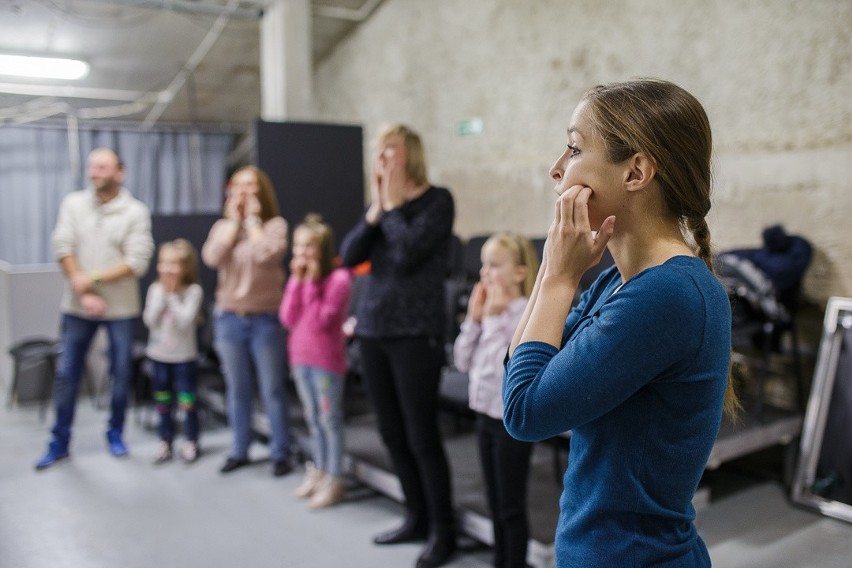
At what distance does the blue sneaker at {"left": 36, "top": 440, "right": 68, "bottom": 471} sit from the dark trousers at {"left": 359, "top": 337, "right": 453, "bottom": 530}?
2.15m

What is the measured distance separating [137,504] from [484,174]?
3.49 meters

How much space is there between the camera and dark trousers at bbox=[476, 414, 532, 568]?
7.71 ft

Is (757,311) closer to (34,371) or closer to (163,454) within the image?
(163,454)

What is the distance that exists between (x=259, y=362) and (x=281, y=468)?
56 cm

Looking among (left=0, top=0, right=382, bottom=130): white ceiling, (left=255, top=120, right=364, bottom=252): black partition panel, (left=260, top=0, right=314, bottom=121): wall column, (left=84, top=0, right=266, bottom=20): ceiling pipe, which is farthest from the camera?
(left=260, top=0, right=314, bottom=121): wall column

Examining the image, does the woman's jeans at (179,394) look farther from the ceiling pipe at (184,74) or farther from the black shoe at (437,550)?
the ceiling pipe at (184,74)

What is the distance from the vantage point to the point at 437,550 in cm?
265

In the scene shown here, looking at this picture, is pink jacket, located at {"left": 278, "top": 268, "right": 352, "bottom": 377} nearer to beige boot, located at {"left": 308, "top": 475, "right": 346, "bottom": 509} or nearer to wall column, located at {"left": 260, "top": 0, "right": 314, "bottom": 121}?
beige boot, located at {"left": 308, "top": 475, "right": 346, "bottom": 509}

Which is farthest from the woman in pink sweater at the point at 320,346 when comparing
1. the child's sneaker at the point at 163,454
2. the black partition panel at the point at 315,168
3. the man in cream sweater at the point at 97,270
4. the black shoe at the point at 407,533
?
the black partition panel at the point at 315,168

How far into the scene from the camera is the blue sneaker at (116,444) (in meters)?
3.98

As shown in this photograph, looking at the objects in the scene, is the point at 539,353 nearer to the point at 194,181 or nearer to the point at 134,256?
the point at 134,256

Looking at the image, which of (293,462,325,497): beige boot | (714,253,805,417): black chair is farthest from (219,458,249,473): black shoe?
(714,253,805,417): black chair

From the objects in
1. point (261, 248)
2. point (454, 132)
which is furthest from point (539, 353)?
point (454, 132)

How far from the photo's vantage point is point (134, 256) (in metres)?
3.92
